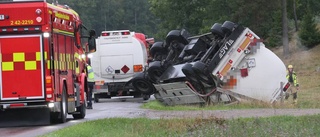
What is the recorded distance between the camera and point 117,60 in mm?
36938

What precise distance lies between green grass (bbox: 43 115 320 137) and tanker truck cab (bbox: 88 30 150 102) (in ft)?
57.5

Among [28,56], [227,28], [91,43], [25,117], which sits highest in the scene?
[227,28]

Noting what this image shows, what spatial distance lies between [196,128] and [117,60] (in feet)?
70.0

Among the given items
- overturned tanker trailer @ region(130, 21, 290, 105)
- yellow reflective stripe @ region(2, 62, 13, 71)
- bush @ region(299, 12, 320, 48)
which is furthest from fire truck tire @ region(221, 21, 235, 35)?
bush @ region(299, 12, 320, 48)

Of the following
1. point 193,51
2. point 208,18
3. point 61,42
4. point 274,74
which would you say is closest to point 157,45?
point 193,51

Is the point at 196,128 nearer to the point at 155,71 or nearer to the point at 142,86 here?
the point at 155,71

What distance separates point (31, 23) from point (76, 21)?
3.62m

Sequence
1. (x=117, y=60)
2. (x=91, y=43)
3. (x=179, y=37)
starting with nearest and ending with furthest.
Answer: (x=91, y=43) → (x=179, y=37) → (x=117, y=60)

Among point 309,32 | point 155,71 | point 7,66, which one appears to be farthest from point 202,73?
point 309,32

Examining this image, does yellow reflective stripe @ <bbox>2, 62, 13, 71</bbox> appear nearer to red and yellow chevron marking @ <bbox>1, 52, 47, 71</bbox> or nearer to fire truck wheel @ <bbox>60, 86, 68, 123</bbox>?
red and yellow chevron marking @ <bbox>1, 52, 47, 71</bbox>

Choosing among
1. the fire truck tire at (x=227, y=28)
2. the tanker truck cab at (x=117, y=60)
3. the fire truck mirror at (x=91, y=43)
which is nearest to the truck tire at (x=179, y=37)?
the fire truck tire at (x=227, y=28)

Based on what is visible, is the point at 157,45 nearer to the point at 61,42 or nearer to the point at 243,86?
the point at 243,86

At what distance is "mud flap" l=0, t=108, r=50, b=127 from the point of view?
20.4 meters

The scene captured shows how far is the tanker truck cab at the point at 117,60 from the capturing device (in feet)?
120
